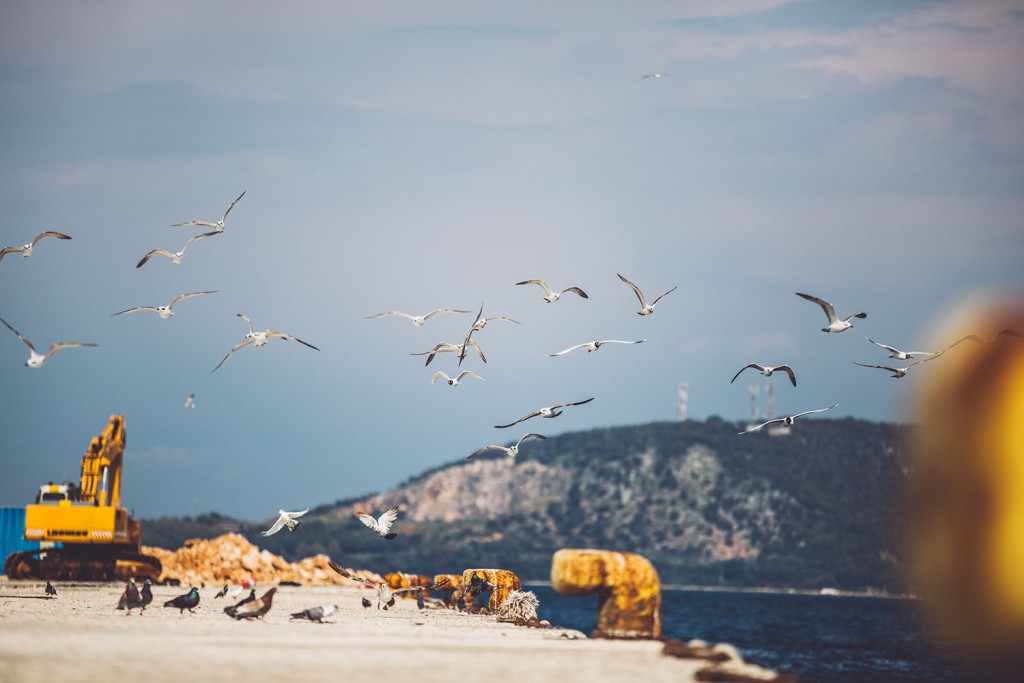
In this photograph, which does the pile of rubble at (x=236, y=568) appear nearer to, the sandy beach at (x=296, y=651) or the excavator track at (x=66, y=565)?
the excavator track at (x=66, y=565)

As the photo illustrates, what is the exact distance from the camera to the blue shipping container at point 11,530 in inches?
2327

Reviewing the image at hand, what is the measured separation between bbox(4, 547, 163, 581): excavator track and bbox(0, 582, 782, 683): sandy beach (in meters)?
16.8

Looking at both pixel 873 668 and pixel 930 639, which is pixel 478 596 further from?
pixel 930 639

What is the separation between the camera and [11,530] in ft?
195

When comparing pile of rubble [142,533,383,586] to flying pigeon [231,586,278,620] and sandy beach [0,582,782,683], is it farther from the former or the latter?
flying pigeon [231,586,278,620]

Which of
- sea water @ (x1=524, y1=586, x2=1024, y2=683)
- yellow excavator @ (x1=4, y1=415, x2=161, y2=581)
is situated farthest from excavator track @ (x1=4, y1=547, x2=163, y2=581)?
sea water @ (x1=524, y1=586, x2=1024, y2=683)

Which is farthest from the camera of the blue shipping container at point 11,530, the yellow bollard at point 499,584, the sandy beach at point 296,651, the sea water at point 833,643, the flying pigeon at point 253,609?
the sea water at point 833,643

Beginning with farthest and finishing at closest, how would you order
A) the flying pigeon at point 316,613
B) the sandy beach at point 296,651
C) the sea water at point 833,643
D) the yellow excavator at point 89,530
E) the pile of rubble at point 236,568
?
the sea water at point 833,643 → the pile of rubble at point 236,568 → the yellow excavator at point 89,530 → the flying pigeon at point 316,613 → the sandy beach at point 296,651

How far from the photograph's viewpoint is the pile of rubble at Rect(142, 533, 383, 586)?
56.7 metres

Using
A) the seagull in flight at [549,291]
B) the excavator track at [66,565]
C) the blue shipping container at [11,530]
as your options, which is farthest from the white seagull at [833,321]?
the blue shipping container at [11,530]

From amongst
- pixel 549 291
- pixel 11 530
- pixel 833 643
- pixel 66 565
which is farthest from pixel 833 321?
pixel 833 643

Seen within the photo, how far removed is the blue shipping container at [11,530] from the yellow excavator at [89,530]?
46.9 feet

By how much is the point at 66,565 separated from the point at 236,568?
15017 millimetres

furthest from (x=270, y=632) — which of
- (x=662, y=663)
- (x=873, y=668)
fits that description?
(x=873, y=668)
